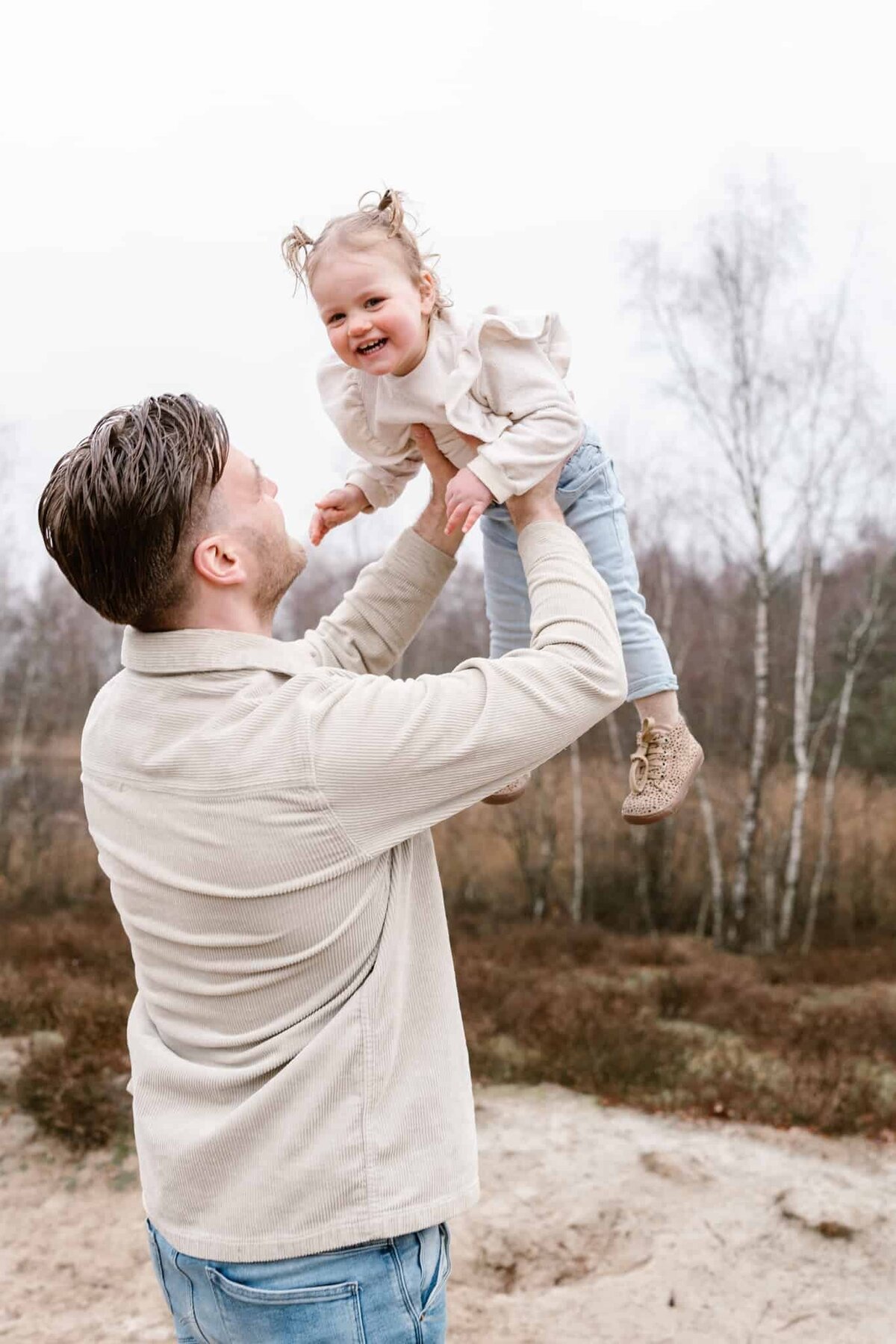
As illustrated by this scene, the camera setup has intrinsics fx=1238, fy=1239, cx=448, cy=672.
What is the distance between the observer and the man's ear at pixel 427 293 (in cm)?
228

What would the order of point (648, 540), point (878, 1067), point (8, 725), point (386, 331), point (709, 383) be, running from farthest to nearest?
point (8, 725), point (648, 540), point (709, 383), point (878, 1067), point (386, 331)

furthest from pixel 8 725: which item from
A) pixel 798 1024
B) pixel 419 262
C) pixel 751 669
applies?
pixel 419 262

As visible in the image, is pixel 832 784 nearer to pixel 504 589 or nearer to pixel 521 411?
pixel 504 589

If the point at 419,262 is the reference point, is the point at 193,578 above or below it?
below

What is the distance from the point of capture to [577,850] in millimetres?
15648

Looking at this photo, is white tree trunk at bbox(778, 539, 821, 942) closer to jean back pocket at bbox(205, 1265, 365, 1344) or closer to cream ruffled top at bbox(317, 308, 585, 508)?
cream ruffled top at bbox(317, 308, 585, 508)

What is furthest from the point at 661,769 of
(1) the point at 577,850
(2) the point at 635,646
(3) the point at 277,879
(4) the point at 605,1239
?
(1) the point at 577,850

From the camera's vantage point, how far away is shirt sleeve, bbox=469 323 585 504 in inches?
78.1

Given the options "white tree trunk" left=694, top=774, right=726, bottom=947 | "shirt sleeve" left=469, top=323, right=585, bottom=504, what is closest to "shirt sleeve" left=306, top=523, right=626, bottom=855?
"shirt sleeve" left=469, top=323, right=585, bottom=504

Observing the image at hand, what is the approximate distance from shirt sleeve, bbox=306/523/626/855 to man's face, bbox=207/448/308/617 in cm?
19

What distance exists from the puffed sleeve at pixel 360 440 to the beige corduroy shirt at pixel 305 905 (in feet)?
2.80

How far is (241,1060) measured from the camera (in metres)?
1.65

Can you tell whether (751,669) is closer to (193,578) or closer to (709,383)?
(709,383)

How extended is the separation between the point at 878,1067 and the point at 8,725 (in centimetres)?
1421
